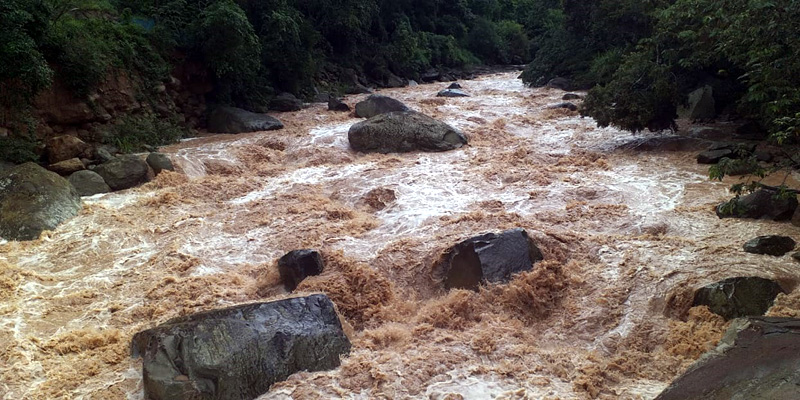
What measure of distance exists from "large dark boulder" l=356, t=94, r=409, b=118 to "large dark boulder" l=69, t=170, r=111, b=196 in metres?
8.14

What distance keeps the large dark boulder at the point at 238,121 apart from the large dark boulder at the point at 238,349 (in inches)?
426

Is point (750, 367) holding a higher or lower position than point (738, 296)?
higher

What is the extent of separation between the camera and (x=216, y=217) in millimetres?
9859

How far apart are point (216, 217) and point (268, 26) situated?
10.1 metres

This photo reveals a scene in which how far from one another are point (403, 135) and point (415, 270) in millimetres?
6605

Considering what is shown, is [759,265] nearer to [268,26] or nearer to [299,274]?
[299,274]

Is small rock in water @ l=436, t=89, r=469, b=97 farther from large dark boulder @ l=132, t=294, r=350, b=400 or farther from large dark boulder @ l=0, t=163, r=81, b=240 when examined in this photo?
large dark boulder @ l=132, t=294, r=350, b=400

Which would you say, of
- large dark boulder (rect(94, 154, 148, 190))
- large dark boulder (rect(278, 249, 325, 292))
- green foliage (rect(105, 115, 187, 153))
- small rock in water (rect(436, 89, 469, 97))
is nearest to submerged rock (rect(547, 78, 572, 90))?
small rock in water (rect(436, 89, 469, 97))

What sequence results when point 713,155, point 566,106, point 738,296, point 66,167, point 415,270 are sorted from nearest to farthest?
point 738,296
point 415,270
point 713,155
point 66,167
point 566,106

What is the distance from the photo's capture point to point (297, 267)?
7289mm

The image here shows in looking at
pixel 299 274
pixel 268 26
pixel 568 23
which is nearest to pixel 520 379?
pixel 299 274

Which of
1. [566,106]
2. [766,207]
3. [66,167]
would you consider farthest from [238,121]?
[766,207]

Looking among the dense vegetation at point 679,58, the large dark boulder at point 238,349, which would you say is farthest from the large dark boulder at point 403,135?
the large dark boulder at point 238,349

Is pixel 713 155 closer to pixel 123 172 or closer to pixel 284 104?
pixel 123 172
